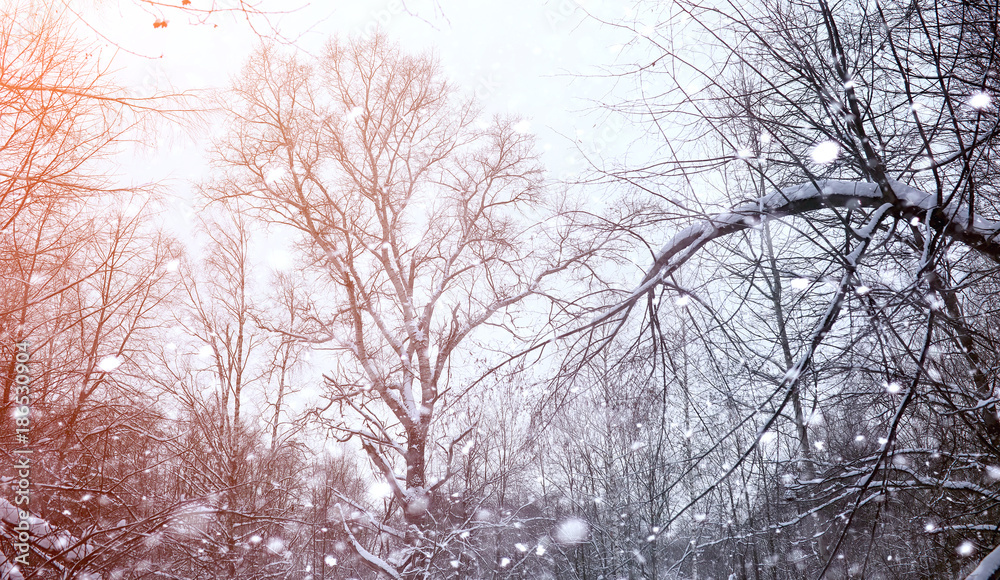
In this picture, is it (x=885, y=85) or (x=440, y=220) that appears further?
(x=440, y=220)

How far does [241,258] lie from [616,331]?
35.8 ft

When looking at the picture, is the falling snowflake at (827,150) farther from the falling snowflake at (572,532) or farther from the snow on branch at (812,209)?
the falling snowflake at (572,532)

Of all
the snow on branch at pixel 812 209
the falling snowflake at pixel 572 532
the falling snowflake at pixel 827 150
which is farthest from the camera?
the falling snowflake at pixel 572 532

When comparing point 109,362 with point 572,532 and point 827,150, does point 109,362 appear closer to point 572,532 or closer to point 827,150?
point 827,150

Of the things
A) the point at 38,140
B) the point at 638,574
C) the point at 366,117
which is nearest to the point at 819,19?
the point at 38,140

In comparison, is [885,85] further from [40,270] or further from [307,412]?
[307,412]

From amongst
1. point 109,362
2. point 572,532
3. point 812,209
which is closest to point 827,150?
point 812,209

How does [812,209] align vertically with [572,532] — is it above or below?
above

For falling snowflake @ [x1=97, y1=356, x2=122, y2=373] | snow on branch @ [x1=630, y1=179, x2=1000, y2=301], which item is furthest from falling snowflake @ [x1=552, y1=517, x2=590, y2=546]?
snow on branch @ [x1=630, y1=179, x2=1000, y2=301]

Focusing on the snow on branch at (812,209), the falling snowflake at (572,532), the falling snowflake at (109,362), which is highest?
the falling snowflake at (109,362)

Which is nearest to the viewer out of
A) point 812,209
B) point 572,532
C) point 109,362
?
point 812,209

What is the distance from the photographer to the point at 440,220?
29.2ft

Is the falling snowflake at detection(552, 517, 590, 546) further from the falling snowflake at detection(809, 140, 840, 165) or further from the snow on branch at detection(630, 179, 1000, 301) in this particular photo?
the falling snowflake at detection(809, 140, 840, 165)

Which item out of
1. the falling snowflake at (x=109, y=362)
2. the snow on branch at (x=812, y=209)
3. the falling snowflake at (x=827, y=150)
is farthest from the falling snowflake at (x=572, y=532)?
the falling snowflake at (x=827, y=150)
